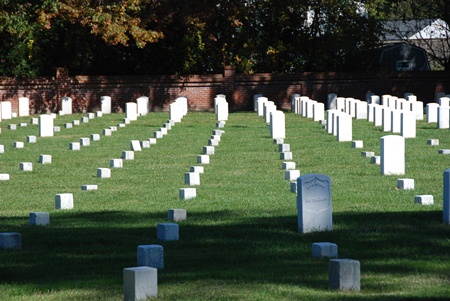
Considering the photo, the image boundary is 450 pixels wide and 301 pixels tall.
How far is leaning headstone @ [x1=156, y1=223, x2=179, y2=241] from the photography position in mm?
11102

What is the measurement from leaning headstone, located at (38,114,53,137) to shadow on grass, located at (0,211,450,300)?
53.5 ft

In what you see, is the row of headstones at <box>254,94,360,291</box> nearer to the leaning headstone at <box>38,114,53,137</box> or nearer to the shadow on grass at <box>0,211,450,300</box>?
the shadow on grass at <box>0,211,450,300</box>

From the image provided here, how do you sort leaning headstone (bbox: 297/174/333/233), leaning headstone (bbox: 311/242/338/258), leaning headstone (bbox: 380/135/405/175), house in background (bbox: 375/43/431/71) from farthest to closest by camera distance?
house in background (bbox: 375/43/431/71)
leaning headstone (bbox: 380/135/405/175)
leaning headstone (bbox: 297/174/333/233)
leaning headstone (bbox: 311/242/338/258)

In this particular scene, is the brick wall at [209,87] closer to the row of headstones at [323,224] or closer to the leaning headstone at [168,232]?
the row of headstones at [323,224]

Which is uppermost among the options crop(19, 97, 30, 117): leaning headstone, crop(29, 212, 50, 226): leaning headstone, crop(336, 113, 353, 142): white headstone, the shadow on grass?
crop(19, 97, 30, 117): leaning headstone

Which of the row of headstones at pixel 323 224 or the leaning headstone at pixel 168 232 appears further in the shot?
the leaning headstone at pixel 168 232

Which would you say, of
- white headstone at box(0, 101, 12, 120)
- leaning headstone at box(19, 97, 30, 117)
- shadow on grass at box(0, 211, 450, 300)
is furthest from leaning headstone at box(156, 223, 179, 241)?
leaning headstone at box(19, 97, 30, 117)

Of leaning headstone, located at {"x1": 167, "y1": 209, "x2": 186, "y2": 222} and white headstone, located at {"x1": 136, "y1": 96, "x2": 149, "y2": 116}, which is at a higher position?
white headstone, located at {"x1": 136, "y1": 96, "x2": 149, "y2": 116}

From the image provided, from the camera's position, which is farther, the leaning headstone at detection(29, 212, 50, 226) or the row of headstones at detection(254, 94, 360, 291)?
the leaning headstone at detection(29, 212, 50, 226)

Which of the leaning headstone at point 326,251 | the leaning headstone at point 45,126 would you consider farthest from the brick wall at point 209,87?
the leaning headstone at point 326,251

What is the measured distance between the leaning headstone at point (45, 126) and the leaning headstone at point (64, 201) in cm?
1546

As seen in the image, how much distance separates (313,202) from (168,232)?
67.2 inches

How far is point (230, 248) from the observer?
34.8 ft

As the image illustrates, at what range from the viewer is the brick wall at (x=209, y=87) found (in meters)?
44.7
